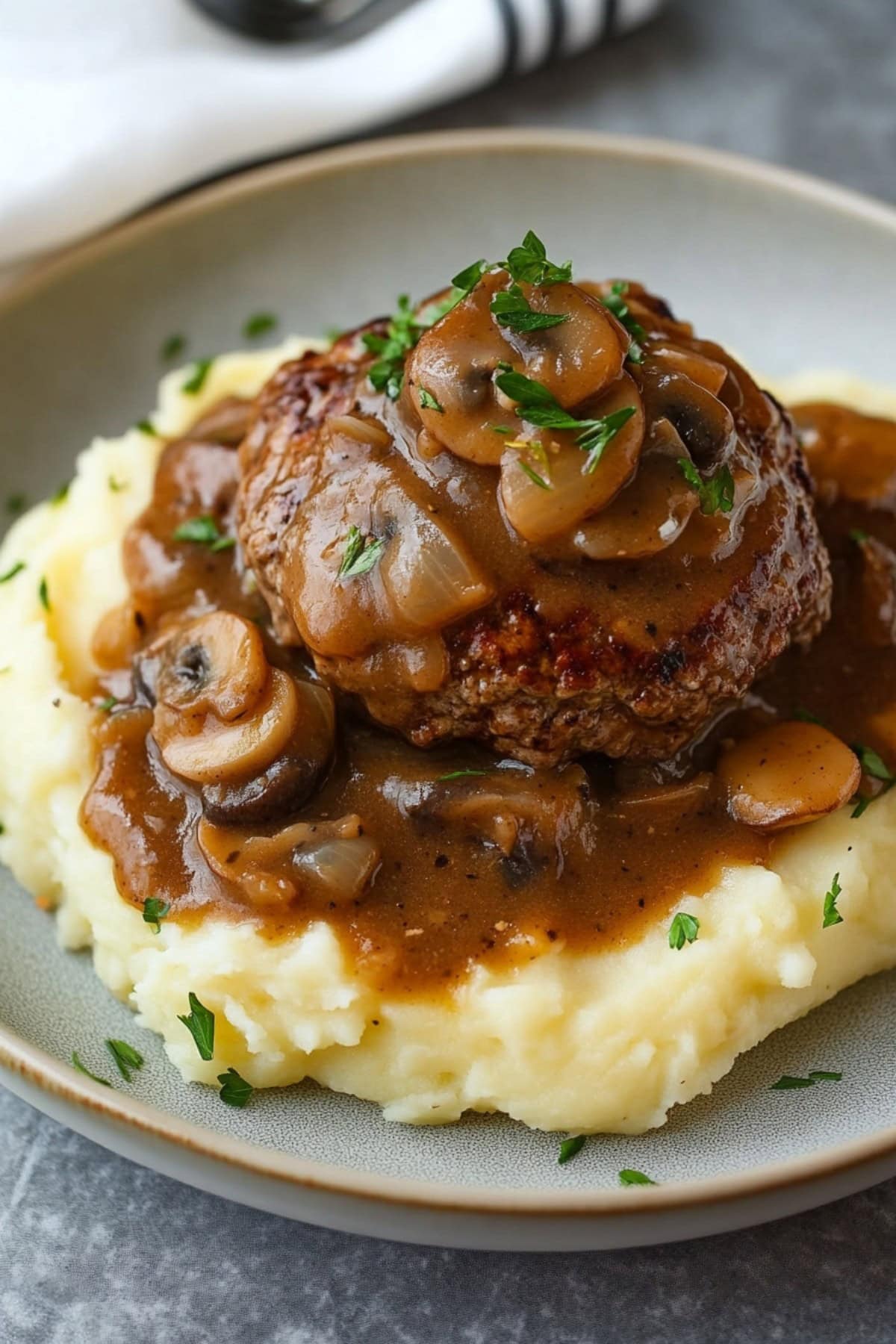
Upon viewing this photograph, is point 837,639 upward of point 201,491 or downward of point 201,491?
downward

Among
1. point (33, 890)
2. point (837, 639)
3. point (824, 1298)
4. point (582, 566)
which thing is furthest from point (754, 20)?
point (824, 1298)

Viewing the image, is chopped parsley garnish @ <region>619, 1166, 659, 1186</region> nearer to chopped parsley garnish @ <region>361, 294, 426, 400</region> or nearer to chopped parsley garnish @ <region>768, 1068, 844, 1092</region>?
chopped parsley garnish @ <region>768, 1068, 844, 1092</region>

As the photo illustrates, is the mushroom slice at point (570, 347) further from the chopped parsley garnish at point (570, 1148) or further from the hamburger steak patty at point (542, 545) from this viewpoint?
the chopped parsley garnish at point (570, 1148)

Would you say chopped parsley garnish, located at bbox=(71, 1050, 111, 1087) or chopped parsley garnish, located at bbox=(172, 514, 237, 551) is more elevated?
chopped parsley garnish, located at bbox=(172, 514, 237, 551)

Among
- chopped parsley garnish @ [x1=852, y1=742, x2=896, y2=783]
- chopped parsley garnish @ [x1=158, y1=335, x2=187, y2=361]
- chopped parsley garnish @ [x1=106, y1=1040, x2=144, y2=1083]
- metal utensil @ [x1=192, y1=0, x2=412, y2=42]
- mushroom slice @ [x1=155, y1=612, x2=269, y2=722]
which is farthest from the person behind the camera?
metal utensil @ [x1=192, y1=0, x2=412, y2=42]

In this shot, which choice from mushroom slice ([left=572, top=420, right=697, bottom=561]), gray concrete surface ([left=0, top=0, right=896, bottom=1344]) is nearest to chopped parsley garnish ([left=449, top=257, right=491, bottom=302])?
mushroom slice ([left=572, top=420, right=697, bottom=561])

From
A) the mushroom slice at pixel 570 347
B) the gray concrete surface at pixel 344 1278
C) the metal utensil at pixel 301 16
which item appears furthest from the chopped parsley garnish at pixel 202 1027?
the metal utensil at pixel 301 16

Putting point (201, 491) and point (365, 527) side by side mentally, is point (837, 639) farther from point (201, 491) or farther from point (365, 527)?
point (201, 491)

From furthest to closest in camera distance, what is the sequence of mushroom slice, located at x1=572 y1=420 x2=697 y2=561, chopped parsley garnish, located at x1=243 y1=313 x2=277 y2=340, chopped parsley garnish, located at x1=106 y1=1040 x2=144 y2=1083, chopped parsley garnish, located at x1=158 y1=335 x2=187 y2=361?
chopped parsley garnish, located at x1=243 y1=313 x2=277 y2=340, chopped parsley garnish, located at x1=158 y1=335 x2=187 y2=361, chopped parsley garnish, located at x1=106 y1=1040 x2=144 y2=1083, mushroom slice, located at x1=572 y1=420 x2=697 y2=561
